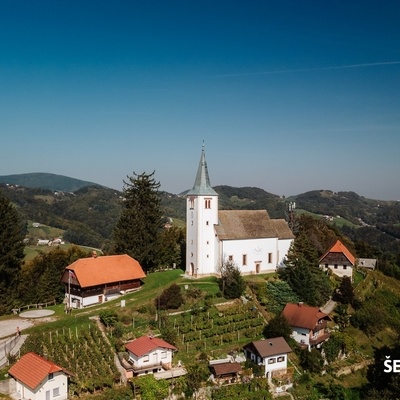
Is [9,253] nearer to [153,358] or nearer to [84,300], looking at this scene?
[84,300]

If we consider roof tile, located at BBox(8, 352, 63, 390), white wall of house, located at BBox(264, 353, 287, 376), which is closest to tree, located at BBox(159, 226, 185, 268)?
white wall of house, located at BBox(264, 353, 287, 376)

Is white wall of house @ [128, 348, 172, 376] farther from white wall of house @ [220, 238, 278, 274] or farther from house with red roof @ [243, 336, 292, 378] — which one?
white wall of house @ [220, 238, 278, 274]

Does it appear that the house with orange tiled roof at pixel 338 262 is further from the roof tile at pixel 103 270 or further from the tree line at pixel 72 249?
the roof tile at pixel 103 270

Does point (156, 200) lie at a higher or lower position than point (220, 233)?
higher

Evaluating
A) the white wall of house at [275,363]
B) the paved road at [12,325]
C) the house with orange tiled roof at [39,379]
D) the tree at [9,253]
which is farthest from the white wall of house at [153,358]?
the tree at [9,253]


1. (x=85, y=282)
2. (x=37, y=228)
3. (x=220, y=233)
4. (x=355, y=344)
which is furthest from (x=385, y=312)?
(x=37, y=228)

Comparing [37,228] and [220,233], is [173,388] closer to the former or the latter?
[220,233]
